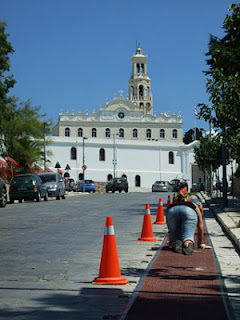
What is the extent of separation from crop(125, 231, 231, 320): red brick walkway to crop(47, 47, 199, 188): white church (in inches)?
3213

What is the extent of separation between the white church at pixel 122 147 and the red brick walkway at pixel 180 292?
81.6 meters

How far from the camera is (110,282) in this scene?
23.3ft

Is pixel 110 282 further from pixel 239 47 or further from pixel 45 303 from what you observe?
pixel 239 47

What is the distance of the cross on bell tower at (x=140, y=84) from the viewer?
5453 inches

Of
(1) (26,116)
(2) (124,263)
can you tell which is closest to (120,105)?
(1) (26,116)

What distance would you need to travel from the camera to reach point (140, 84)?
138 m

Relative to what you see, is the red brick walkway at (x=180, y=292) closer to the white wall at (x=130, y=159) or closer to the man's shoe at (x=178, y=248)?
the man's shoe at (x=178, y=248)

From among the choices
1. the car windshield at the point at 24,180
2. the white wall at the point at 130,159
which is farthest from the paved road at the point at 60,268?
the white wall at the point at 130,159

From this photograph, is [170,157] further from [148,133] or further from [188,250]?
[188,250]

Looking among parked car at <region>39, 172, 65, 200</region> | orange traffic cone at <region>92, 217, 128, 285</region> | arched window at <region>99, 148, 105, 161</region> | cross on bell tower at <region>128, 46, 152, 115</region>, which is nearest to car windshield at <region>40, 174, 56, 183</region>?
parked car at <region>39, 172, 65, 200</region>

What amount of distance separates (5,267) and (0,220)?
33.4 feet

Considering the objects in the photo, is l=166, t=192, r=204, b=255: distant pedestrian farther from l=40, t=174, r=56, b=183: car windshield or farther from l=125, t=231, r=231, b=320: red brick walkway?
l=40, t=174, r=56, b=183: car windshield

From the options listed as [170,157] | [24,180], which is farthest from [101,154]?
[24,180]

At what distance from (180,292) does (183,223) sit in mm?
3671
